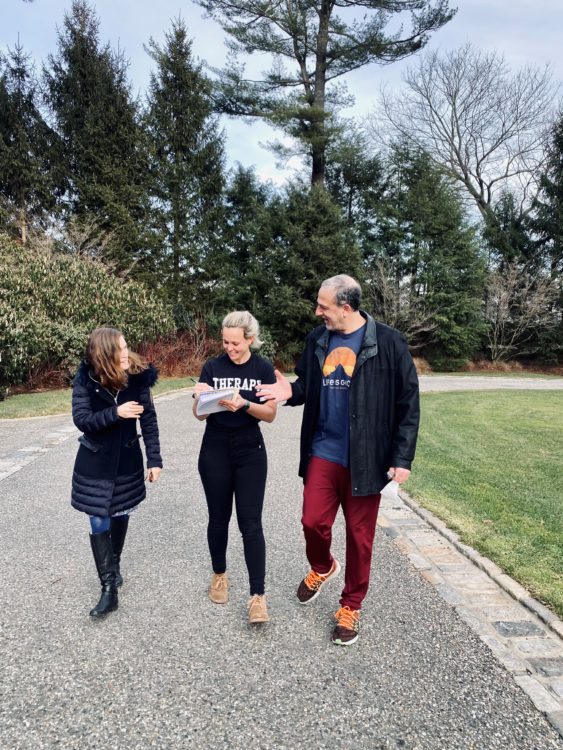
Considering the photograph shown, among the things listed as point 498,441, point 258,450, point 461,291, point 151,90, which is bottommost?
point 498,441

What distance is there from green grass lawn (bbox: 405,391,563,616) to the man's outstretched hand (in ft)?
6.78

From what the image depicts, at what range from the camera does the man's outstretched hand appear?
284 centimetres

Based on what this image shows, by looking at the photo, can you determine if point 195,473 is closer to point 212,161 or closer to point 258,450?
point 258,450

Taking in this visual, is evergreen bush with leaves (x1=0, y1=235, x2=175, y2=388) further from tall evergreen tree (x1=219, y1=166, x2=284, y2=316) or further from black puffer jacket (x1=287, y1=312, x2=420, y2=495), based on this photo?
black puffer jacket (x1=287, y1=312, x2=420, y2=495)

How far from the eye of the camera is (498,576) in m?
3.43

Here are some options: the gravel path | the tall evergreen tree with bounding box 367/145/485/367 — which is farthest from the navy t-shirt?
the tall evergreen tree with bounding box 367/145/485/367

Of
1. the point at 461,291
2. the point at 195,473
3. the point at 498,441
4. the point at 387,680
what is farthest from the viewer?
the point at 461,291

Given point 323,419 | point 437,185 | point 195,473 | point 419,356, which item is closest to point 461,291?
point 419,356

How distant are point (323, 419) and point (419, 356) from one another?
1064 inches

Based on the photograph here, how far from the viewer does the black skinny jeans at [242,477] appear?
2.93 metres

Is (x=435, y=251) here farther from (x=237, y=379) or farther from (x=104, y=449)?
(x=104, y=449)

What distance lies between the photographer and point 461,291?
27.6 meters

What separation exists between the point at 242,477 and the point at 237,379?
1.88 ft

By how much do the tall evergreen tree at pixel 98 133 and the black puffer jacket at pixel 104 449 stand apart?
21.8m
